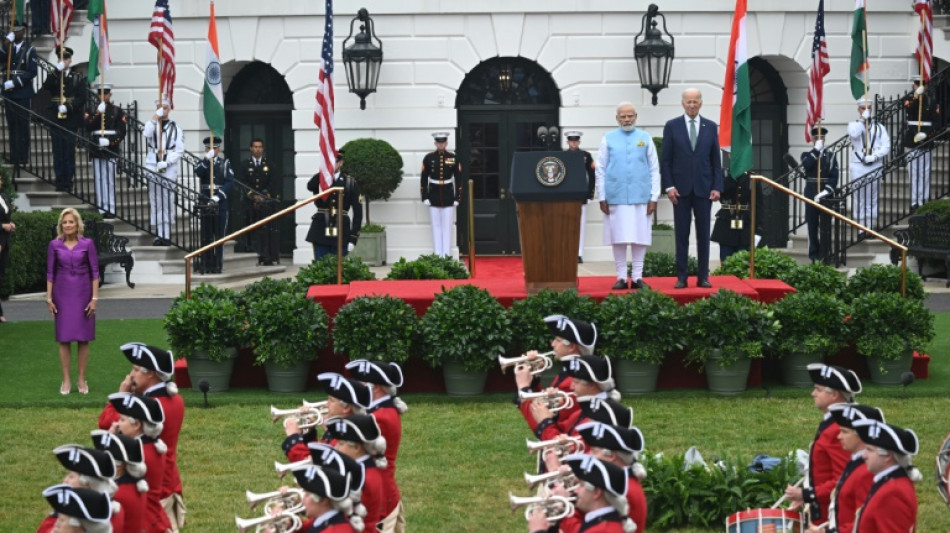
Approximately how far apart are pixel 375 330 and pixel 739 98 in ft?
18.2

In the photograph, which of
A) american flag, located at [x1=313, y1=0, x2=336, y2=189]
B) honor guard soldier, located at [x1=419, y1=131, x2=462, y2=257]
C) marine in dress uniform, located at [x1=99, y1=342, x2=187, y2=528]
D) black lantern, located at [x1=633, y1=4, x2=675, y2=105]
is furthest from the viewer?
black lantern, located at [x1=633, y1=4, x2=675, y2=105]

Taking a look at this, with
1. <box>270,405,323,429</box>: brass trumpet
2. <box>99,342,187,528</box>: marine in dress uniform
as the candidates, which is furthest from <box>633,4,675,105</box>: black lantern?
<box>270,405,323,429</box>: brass trumpet

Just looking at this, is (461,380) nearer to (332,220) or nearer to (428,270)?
(428,270)

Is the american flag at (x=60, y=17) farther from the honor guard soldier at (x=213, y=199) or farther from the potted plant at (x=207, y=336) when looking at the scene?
the potted plant at (x=207, y=336)

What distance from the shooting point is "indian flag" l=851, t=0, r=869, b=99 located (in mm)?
25391

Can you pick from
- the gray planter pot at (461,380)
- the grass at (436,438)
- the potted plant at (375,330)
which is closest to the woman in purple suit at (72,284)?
the grass at (436,438)

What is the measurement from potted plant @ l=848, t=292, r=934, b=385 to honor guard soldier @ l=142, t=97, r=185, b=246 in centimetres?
1352

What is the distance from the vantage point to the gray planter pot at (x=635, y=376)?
15.2m

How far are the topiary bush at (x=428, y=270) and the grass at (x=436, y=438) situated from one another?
267cm

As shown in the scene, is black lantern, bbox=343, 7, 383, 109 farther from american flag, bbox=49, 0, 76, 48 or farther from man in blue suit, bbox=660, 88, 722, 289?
man in blue suit, bbox=660, 88, 722, 289

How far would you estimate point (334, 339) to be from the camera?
1516cm

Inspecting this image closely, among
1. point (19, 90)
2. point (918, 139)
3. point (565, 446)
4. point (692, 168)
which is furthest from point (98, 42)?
point (565, 446)


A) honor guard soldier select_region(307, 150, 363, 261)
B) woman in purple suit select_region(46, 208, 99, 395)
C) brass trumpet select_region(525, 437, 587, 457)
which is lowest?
brass trumpet select_region(525, 437, 587, 457)

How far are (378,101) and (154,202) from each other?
4.64 metres
